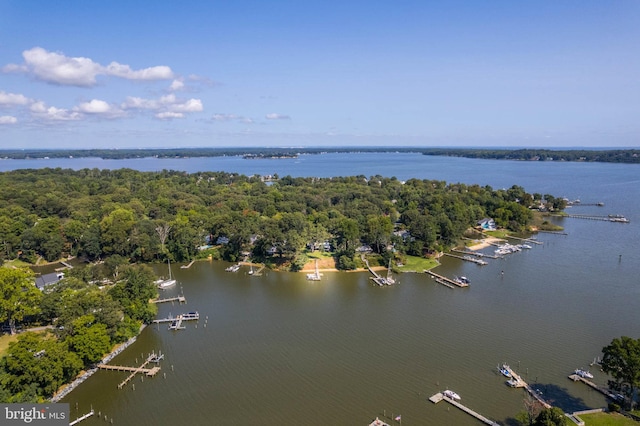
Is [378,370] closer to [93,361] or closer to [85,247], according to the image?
[93,361]

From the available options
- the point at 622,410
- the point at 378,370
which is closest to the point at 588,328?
the point at 622,410

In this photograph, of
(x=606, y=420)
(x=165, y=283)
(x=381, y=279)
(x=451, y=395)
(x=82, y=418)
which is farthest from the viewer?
(x=381, y=279)

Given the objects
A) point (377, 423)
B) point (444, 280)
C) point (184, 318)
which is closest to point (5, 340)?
point (184, 318)

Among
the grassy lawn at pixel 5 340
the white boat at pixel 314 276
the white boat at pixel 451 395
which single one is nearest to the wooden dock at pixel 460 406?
the white boat at pixel 451 395

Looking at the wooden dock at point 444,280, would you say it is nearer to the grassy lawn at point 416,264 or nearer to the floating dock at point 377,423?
the grassy lawn at point 416,264

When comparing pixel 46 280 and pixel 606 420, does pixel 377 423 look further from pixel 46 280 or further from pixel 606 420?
pixel 46 280
